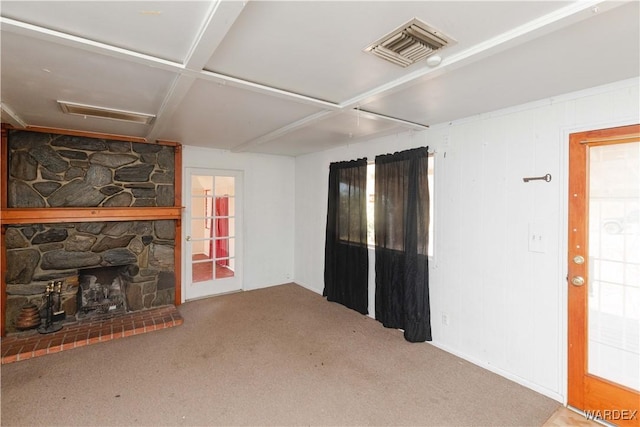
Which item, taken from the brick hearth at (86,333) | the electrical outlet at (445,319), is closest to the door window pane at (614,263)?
the electrical outlet at (445,319)

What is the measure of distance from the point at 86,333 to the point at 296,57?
353 cm

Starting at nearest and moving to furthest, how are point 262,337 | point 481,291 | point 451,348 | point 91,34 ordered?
point 91,34
point 481,291
point 451,348
point 262,337

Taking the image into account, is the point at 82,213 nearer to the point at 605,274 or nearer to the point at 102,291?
the point at 102,291

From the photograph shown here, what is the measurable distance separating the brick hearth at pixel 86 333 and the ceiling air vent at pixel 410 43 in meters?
3.55

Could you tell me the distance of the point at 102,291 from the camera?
12.1 feet

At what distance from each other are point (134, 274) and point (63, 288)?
700 millimetres

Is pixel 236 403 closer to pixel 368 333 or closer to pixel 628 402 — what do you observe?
pixel 368 333

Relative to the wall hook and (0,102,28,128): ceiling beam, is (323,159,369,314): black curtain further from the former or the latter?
(0,102,28,128): ceiling beam

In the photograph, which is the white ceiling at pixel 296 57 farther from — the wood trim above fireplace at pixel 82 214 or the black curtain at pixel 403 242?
the wood trim above fireplace at pixel 82 214

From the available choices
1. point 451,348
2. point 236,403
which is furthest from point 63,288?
point 451,348

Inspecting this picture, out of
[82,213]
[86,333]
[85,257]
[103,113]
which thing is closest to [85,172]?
[82,213]

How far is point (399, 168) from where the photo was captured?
3.32 metres

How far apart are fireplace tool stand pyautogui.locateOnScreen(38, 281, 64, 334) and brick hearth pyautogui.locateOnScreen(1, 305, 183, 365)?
2.4 inches

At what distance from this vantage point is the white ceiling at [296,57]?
128cm
